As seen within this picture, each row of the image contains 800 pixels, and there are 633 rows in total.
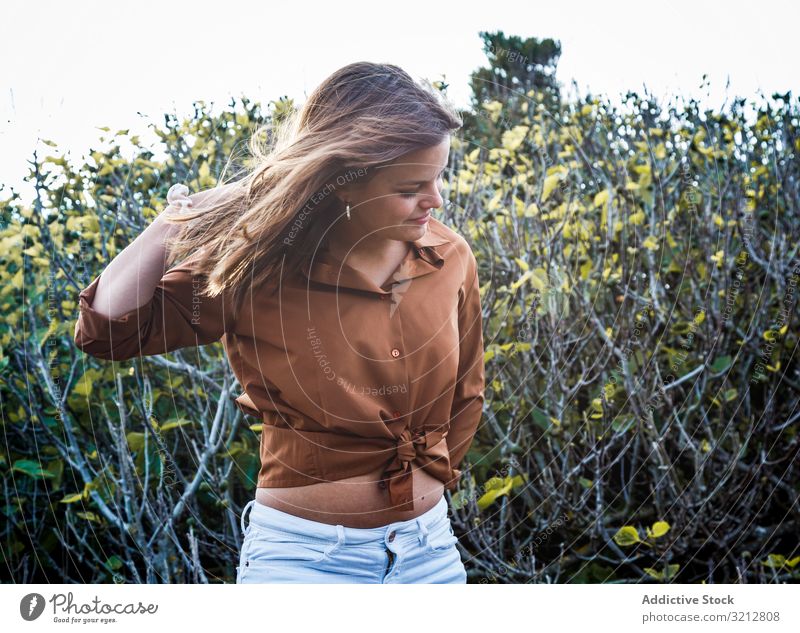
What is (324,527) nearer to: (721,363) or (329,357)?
(329,357)

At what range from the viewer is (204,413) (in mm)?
1694

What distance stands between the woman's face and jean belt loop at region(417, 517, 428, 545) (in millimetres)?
426

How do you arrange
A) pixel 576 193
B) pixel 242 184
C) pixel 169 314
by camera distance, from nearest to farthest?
pixel 169 314 < pixel 242 184 < pixel 576 193

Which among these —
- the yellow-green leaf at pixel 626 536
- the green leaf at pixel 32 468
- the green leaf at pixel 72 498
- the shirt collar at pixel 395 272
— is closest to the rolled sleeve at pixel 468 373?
the shirt collar at pixel 395 272

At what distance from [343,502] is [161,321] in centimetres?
37

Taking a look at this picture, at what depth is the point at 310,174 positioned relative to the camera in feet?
3.84

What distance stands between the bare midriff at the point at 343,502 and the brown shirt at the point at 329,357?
0.01 m

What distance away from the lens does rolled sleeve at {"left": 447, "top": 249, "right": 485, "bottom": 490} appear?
134 cm

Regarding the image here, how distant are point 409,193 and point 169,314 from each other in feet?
1.27

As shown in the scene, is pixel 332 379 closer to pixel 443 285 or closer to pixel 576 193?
pixel 443 285

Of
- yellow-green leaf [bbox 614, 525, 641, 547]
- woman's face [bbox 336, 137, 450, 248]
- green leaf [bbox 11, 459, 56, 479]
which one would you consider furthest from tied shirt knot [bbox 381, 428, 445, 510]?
green leaf [bbox 11, 459, 56, 479]

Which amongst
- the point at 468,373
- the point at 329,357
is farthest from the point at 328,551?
the point at 468,373

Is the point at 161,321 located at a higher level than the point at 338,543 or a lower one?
higher
